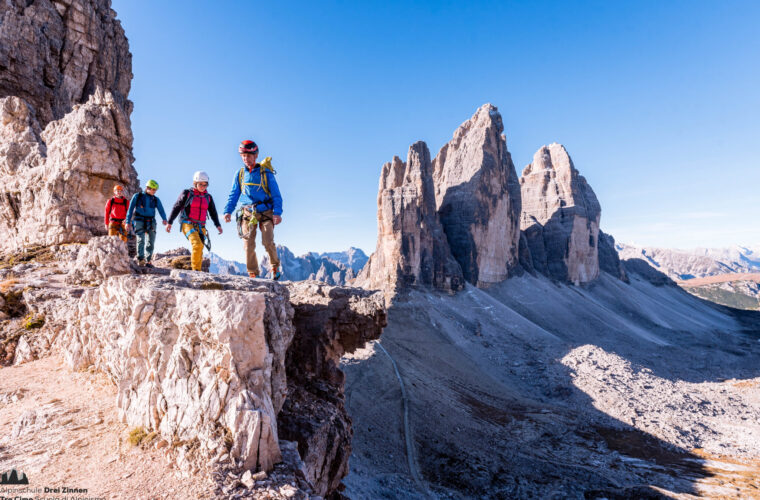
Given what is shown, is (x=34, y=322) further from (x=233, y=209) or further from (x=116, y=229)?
(x=233, y=209)

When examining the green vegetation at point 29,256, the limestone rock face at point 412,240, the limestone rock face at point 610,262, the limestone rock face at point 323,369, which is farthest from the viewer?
the limestone rock face at point 610,262

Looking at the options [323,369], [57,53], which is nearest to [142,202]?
[323,369]

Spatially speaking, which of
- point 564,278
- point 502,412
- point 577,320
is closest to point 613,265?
point 564,278

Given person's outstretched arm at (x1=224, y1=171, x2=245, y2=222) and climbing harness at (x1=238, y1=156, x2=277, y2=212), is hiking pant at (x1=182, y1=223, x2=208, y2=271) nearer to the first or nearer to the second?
person's outstretched arm at (x1=224, y1=171, x2=245, y2=222)

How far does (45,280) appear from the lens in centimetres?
1111

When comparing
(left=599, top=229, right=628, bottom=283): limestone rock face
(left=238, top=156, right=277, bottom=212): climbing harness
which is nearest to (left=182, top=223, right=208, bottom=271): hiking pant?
(left=238, top=156, right=277, bottom=212): climbing harness

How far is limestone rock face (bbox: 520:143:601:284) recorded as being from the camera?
230 ft

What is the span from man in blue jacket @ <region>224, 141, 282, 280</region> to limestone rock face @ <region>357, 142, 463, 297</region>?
36.6 m

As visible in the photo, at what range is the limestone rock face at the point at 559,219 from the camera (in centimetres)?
7000

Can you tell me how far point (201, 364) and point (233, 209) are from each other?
4353 mm

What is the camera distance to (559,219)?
236 feet

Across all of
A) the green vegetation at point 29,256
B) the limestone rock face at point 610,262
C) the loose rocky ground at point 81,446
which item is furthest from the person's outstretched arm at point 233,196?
the limestone rock face at point 610,262

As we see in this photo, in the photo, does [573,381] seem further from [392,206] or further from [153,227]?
[153,227]

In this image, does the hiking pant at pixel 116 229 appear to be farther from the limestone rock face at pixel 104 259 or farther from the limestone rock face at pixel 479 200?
the limestone rock face at pixel 479 200
